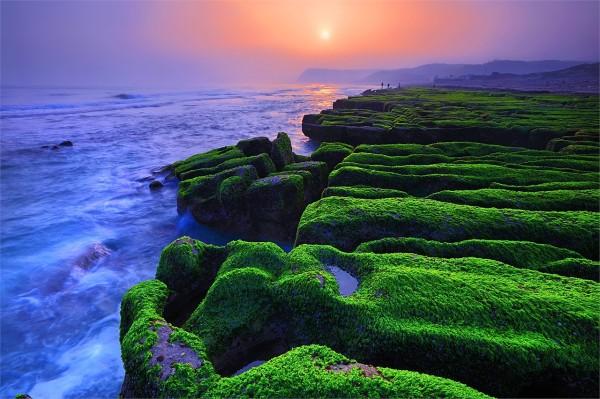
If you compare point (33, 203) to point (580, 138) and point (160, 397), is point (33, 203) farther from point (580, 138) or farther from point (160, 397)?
point (580, 138)

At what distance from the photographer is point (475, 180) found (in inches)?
456

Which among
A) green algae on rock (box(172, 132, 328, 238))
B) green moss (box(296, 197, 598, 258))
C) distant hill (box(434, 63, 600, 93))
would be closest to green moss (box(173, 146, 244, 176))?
green algae on rock (box(172, 132, 328, 238))

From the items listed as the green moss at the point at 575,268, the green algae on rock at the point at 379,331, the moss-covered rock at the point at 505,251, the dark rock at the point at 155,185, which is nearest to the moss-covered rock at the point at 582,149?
the moss-covered rock at the point at 505,251

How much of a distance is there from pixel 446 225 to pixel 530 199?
141 inches

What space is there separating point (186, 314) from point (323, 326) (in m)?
3.15

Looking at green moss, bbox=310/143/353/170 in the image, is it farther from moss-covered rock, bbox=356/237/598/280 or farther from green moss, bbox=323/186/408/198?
moss-covered rock, bbox=356/237/598/280

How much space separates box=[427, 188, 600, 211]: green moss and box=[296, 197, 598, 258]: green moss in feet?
2.88

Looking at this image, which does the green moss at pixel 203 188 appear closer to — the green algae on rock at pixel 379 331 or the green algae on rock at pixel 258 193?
the green algae on rock at pixel 258 193

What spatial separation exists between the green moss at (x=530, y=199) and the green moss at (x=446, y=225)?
877 millimetres

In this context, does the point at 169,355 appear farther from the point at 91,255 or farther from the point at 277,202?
the point at 91,255

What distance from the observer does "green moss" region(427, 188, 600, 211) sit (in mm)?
9172

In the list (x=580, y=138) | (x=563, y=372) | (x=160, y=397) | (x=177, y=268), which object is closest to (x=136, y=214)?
(x=177, y=268)

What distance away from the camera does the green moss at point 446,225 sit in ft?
24.7

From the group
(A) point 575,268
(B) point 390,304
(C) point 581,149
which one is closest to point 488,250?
(A) point 575,268
